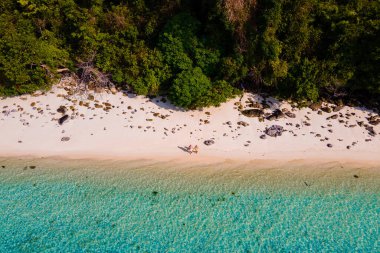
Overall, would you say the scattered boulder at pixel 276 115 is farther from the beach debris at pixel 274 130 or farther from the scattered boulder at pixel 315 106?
the scattered boulder at pixel 315 106

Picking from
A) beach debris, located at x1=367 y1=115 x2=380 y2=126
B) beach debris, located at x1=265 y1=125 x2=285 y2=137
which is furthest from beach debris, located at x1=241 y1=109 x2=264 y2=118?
beach debris, located at x1=367 y1=115 x2=380 y2=126

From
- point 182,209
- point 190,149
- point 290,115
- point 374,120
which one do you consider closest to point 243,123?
point 290,115

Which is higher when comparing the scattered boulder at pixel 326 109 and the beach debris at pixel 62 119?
the scattered boulder at pixel 326 109

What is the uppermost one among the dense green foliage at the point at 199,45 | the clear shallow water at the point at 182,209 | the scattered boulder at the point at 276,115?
the dense green foliage at the point at 199,45

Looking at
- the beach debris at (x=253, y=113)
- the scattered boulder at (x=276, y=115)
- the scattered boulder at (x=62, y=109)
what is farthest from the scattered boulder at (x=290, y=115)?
the scattered boulder at (x=62, y=109)

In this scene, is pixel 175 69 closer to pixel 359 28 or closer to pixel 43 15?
pixel 43 15

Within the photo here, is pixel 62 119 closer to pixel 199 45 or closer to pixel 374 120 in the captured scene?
pixel 199 45
